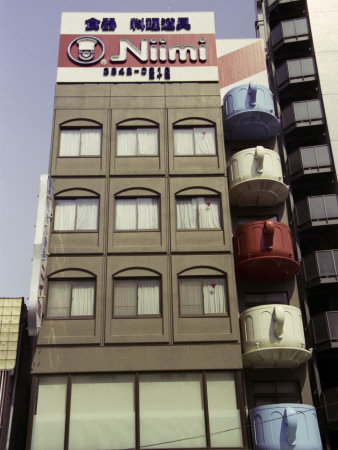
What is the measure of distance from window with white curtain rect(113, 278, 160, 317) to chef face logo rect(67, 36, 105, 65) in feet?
46.4

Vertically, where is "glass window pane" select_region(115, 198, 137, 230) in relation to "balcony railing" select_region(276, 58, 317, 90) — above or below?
below

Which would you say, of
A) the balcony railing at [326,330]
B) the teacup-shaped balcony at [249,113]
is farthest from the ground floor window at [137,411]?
the teacup-shaped balcony at [249,113]

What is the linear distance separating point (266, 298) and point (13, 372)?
1296 cm

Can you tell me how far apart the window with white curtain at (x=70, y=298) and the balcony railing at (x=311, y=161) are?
1444 cm

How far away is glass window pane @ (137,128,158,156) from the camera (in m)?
29.9

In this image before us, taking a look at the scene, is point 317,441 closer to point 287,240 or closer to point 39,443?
point 287,240

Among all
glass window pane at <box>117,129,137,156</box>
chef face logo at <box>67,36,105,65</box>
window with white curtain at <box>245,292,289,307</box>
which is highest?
chef face logo at <box>67,36,105,65</box>

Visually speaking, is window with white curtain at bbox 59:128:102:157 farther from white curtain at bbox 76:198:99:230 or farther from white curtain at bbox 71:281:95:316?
white curtain at bbox 71:281:95:316

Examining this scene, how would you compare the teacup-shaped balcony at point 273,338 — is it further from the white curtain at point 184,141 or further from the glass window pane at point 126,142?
the glass window pane at point 126,142

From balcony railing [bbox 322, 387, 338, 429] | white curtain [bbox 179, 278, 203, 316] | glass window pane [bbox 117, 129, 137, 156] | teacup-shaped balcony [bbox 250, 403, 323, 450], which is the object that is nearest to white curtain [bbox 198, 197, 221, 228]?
white curtain [bbox 179, 278, 203, 316]

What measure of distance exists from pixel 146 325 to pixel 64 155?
10.4 meters

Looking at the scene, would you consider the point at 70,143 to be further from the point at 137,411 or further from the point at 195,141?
the point at 137,411

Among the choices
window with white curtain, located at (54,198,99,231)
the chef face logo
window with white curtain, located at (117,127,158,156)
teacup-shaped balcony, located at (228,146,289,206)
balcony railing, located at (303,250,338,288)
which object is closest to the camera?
window with white curtain, located at (54,198,99,231)

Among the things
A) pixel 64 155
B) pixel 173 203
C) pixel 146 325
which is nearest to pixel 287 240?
pixel 173 203
